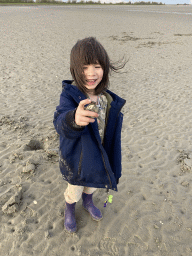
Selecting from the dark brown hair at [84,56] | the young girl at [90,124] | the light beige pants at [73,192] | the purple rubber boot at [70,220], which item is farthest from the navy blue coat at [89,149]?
the purple rubber boot at [70,220]

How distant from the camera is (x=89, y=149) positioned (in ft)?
5.01

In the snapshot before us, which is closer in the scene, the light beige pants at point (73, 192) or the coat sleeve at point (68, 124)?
the coat sleeve at point (68, 124)

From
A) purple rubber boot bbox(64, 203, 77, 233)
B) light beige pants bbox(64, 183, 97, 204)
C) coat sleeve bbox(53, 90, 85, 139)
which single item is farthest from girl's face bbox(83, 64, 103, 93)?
purple rubber boot bbox(64, 203, 77, 233)

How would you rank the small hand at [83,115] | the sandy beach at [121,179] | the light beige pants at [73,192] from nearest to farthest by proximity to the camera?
the small hand at [83,115] → the light beige pants at [73,192] → the sandy beach at [121,179]

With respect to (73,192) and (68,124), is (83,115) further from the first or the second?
(73,192)

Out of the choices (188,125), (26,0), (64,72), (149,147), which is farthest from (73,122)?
(26,0)

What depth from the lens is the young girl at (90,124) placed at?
135 centimetres

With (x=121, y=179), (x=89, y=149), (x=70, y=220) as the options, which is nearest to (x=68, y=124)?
(x=89, y=149)

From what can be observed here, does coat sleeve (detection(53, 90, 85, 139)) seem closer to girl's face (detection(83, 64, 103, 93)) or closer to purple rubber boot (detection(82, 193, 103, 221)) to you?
girl's face (detection(83, 64, 103, 93))

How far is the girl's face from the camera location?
138 centimetres

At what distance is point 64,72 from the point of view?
8.27 meters

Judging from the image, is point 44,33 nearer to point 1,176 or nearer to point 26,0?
point 1,176

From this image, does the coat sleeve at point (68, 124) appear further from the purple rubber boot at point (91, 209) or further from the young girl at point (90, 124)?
the purple rubber boot at point (91, 209)

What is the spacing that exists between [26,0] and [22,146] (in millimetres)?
55592
